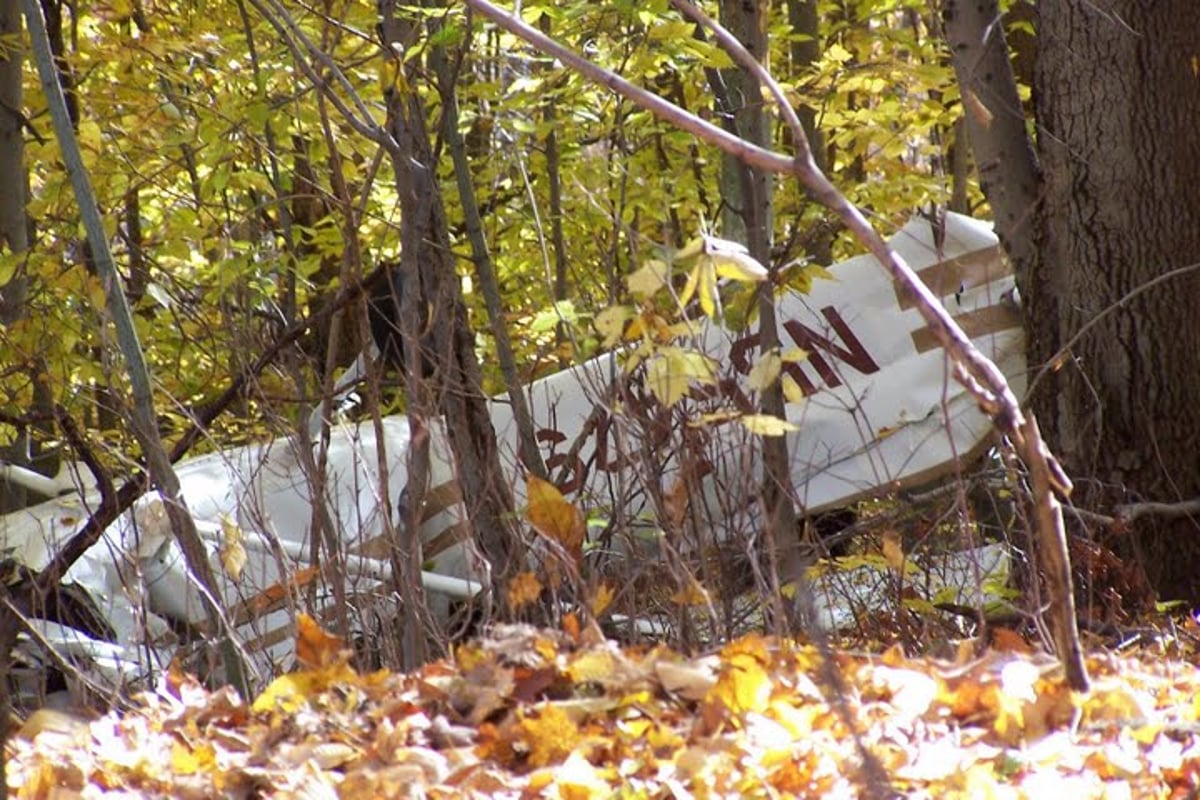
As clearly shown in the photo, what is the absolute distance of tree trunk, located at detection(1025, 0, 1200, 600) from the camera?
6.04 m

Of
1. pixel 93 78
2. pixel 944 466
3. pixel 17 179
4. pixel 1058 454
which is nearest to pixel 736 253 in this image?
pixel 1058 454

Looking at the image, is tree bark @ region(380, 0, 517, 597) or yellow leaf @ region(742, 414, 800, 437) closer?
yellow leaf @ region(742, 414, 800, 437)

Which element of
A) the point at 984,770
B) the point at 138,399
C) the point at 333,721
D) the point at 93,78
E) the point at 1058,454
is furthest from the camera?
the point at 93,78

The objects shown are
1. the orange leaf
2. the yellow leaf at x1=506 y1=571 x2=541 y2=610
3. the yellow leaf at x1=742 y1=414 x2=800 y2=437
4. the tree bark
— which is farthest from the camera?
the tree bark

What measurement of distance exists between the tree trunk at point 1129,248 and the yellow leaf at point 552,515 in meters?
2.81

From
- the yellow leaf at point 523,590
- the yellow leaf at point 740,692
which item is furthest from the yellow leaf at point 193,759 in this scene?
the yellow leaf at point 740,692

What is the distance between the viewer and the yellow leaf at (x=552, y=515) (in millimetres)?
3713

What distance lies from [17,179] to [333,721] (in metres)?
6.51

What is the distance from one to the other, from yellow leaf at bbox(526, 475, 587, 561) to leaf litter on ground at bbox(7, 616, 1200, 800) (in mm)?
510

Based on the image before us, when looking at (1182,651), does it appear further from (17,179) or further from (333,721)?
(17,179)

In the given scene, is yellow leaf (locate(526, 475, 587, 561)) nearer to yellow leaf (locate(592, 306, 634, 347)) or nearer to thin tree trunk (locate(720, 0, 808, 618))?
yellow leaf (locate(592, 306, 634, 347))

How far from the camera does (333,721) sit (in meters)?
3.03

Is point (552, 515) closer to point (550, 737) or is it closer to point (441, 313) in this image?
point (550, 737)

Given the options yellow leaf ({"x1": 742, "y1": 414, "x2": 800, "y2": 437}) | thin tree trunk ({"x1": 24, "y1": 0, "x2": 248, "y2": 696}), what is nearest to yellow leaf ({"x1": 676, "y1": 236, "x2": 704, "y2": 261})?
yellow leaf ({"x1": 742, "y1": 414, "x2": 800, "y2": 437})
